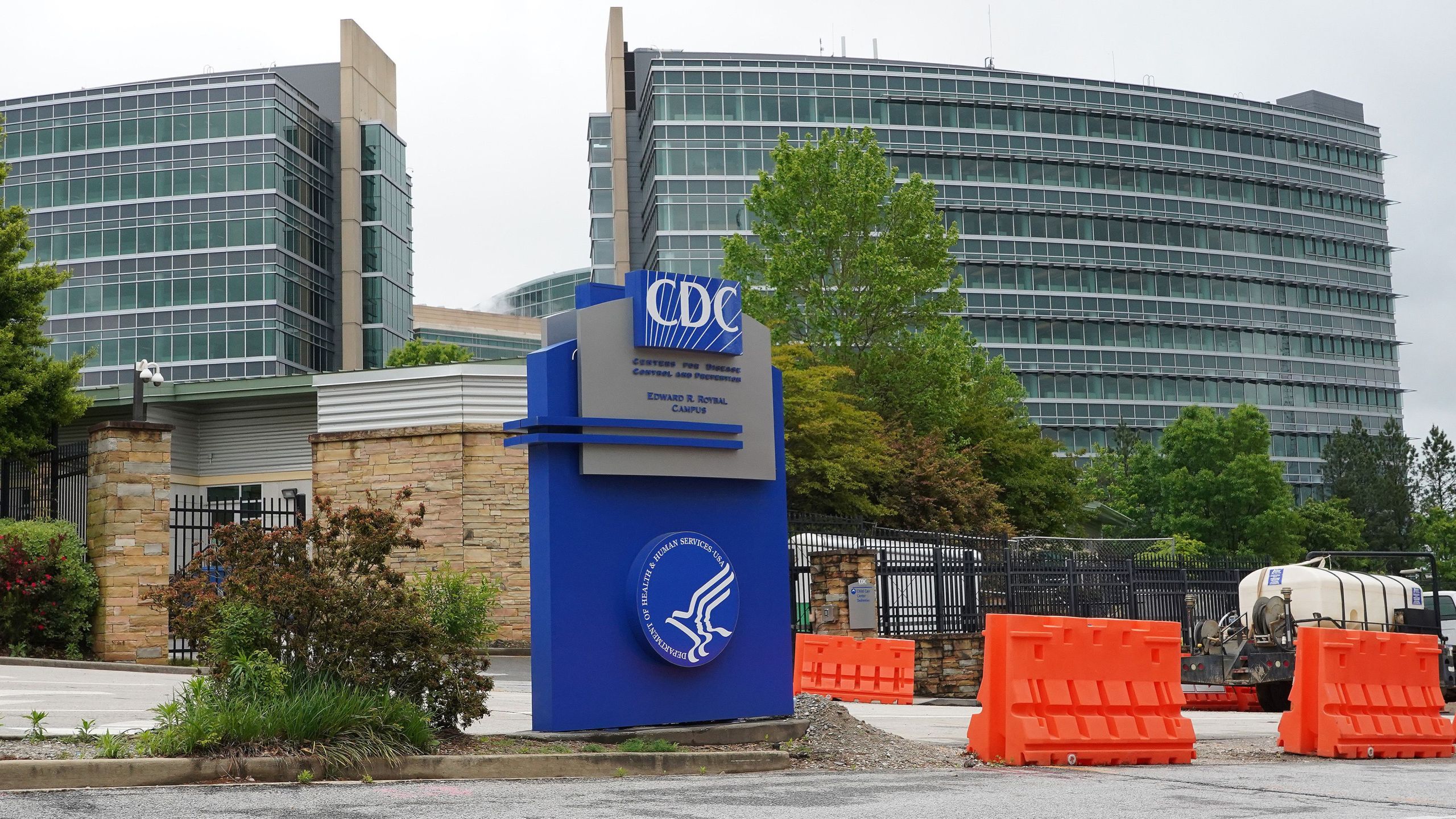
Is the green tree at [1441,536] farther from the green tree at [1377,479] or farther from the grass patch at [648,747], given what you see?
the grass patch at [648,747]

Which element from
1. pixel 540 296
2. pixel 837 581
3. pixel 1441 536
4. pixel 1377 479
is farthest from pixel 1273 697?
pixel 540 296

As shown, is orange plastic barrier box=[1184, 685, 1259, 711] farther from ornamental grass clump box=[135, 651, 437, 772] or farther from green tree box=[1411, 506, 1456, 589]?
green tree box=[1411, 506, 1456, 589]

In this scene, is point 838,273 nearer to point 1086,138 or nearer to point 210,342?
point 210,342

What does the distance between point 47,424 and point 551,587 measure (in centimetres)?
1743

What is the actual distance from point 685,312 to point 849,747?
3.80m

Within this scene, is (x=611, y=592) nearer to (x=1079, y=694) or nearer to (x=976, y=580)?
(x=1079, y=694)

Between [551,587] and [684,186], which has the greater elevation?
[684,186]

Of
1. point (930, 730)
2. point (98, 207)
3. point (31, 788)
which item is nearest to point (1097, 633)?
point (930, 730)

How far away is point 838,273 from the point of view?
128 ft

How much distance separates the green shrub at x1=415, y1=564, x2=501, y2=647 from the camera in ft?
31.9

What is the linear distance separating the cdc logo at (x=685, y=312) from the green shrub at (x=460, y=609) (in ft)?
7.41

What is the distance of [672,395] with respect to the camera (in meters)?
10.7

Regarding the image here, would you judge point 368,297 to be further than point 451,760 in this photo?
Yes

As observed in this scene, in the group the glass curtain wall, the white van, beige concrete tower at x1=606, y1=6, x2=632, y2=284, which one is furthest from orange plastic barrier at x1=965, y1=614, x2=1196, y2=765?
beige concrete tower at x1=606, y1=6, x2=632, y2=284
